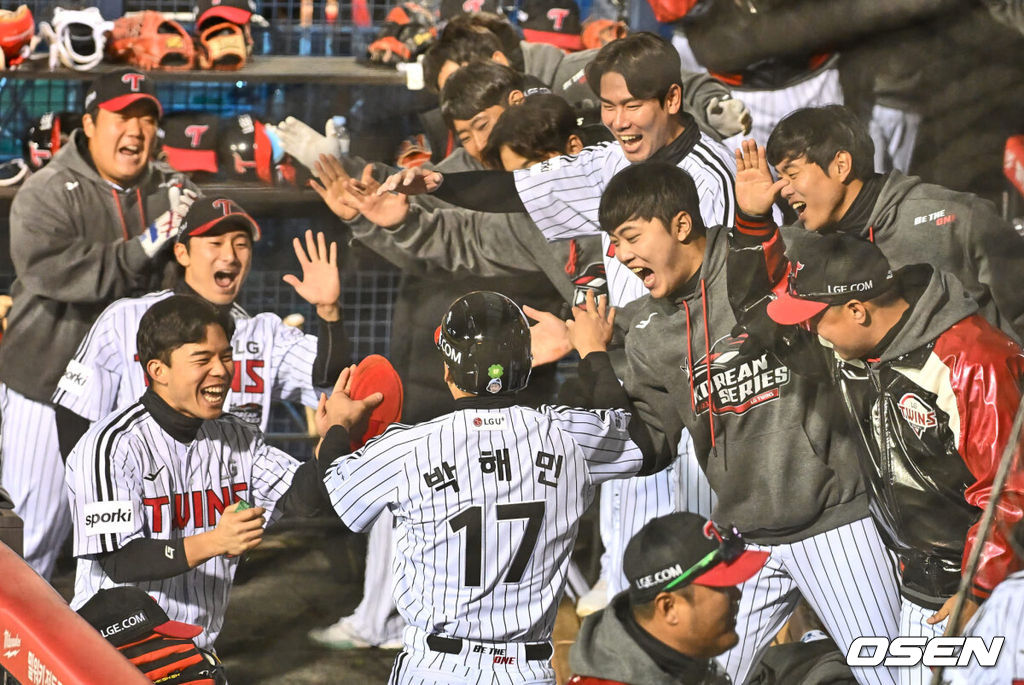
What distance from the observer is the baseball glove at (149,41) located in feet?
9.68

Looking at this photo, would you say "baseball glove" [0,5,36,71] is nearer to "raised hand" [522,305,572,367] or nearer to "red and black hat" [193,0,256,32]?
"red and black hat" [193,0,256,32]

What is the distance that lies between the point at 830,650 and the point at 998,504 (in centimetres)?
74

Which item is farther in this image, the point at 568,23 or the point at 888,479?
the point at 568,23

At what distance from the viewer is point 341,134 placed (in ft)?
9.66

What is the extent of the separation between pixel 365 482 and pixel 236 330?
57 centimetres

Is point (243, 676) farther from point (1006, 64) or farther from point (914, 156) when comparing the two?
point (1006, 64)

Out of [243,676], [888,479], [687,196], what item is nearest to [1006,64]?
[687,196]

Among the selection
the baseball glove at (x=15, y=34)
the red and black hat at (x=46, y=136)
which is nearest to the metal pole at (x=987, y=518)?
the red and black hat at (x=46, y=136)

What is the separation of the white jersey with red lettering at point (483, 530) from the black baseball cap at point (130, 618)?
2.03 feet

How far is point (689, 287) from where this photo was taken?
279 centimetres

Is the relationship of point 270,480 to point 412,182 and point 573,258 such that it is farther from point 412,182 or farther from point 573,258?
point 573,258

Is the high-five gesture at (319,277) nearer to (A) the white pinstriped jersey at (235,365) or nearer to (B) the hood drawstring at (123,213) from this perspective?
(A) the white pinstriped jersey at (235,365)

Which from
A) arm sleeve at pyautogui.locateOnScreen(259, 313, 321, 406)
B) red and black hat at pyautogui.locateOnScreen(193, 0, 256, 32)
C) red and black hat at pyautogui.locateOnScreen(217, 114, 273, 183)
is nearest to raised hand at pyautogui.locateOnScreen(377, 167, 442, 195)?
red and black hat at pyautogui.locateOnScreen(217, 114, 273, 183)

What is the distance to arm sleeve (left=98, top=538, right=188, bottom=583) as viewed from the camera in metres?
2.77
